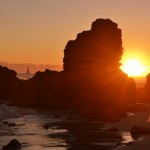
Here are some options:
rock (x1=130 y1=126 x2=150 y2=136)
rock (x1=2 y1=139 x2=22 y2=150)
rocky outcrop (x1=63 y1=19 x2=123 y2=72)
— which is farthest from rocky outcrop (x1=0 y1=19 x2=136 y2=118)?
rock (x1=2 y1=139 x2=22 y2=150)

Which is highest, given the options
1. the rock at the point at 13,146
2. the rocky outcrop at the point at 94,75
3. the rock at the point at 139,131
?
the rocky outcrop at the point at 94,75

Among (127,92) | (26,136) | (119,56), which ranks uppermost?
(119,56)

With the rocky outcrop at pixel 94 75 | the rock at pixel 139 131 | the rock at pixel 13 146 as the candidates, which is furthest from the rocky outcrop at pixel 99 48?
the rock at pixel 13 146

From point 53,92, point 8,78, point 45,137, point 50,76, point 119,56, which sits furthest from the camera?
point 8,78

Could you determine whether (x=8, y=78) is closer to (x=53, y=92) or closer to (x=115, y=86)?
(x=53, y=92)

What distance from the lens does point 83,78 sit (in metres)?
104

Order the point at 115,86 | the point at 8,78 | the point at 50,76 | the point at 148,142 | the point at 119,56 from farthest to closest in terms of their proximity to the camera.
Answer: the point at 8,78
the point at 50,76
the point at 119,56
the point at 115,86
the point at 148,142

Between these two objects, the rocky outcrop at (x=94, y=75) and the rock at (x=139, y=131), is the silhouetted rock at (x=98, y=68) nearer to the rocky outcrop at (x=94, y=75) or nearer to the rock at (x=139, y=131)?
the rocky outcrop at (x=94, y=75)

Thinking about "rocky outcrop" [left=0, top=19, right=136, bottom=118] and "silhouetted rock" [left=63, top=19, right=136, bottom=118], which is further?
"silhouetted rock" [left=63, top=19, right=136, bottom=118]

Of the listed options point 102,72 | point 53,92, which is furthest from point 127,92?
point 53,92

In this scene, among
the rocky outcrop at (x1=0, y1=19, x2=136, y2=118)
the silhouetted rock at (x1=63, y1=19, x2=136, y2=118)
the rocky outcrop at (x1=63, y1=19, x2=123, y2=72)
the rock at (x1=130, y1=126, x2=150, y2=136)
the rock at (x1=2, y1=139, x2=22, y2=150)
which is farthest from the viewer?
the rocky outcrop at (x1=63, y1=19, x2=123, y2=72)

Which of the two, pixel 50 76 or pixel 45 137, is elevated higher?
pixel 50 76

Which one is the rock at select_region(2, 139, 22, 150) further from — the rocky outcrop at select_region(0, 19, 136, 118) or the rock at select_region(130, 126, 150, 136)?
the rocky outcrop at select_region(0, 19, 136, 118)

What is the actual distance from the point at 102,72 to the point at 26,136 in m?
53.6
